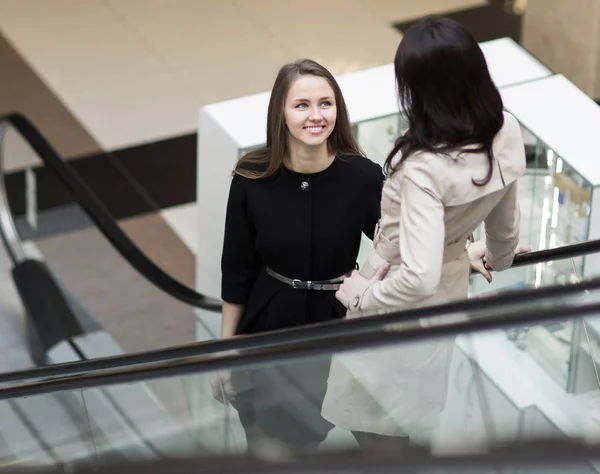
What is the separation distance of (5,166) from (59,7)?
76.5 inches

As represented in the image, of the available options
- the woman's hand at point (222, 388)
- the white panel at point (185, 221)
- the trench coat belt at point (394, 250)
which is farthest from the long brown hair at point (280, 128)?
the white panel at point (185, 221)

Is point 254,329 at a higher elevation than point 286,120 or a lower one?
lower

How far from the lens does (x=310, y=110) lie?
3.25m

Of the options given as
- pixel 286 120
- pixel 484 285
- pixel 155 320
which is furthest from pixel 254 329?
pixel 155 320

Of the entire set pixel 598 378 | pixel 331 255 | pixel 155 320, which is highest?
pixel 331 255

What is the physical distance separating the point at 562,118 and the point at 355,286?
2199 mm

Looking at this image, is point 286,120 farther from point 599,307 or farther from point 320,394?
point 599,307

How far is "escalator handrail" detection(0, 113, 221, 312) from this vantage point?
5.45m

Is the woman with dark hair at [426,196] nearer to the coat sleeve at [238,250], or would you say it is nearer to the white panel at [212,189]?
the coat sleeve at [238,250]

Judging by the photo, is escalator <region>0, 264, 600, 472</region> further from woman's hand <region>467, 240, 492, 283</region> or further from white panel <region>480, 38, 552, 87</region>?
white panel <region>480, 38, 552, 87</region>

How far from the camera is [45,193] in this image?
7418 mm

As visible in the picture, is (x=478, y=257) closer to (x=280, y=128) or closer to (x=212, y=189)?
(x=280, y=128)

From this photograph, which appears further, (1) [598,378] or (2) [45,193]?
(2) [45,193]

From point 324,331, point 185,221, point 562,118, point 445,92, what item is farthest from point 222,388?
point 185,221
